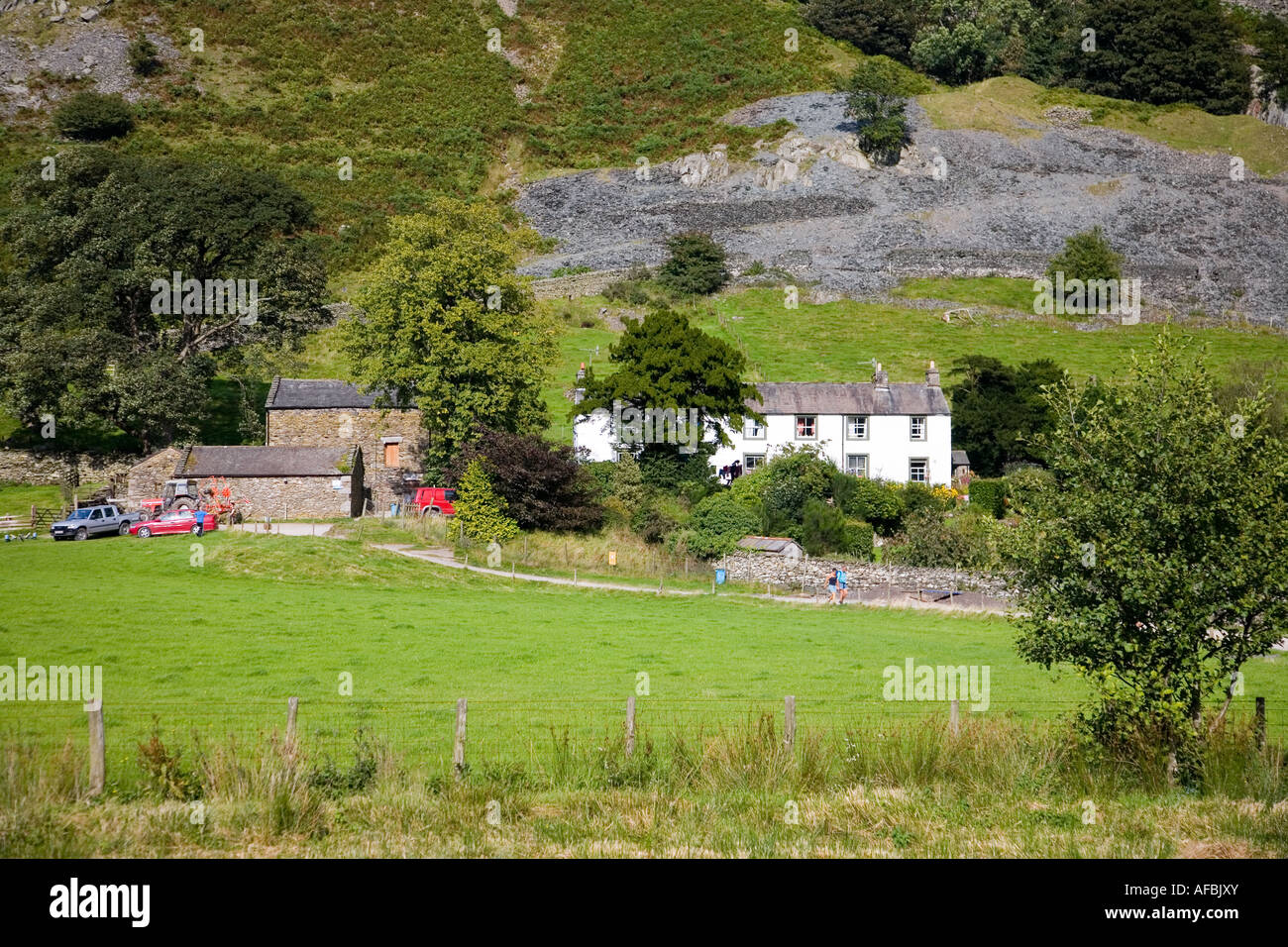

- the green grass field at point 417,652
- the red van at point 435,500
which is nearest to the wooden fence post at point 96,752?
the green grass field at point 417,652

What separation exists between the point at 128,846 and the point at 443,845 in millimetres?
3422

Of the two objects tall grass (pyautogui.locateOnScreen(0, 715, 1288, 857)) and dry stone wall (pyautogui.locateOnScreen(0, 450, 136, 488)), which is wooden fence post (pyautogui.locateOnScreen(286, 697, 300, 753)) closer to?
tall grass (pyautogui.locateOnScreen(0, 715, 1288, 857))

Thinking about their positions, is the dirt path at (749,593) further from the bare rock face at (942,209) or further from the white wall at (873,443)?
the bare rock face at (942,209)

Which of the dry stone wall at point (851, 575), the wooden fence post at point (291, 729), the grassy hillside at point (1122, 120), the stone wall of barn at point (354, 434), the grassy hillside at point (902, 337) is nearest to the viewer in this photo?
the wooden fence post at point (291, 729)

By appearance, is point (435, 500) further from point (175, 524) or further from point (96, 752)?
point (96, 752)

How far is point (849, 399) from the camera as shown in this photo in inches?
2212

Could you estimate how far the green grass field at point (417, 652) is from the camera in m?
18.7

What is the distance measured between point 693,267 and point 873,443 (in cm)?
3617

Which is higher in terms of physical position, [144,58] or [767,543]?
[144,58]

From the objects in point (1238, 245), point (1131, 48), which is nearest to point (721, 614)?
point (1238, 245)

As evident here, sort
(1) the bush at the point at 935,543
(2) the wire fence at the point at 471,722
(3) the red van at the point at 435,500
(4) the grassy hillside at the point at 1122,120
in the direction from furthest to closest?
(4) the grassy hillside at the point at 1122,120 < (3) the red van at the point at 435,500 < (1) the bush at the point at 935,543 < (2) the wire fence at the point at 471,722

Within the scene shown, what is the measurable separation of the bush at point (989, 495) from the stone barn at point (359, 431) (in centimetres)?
2624

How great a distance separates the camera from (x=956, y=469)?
185 feet

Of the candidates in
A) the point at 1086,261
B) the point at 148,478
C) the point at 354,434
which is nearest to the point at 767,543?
the point at 354,434
